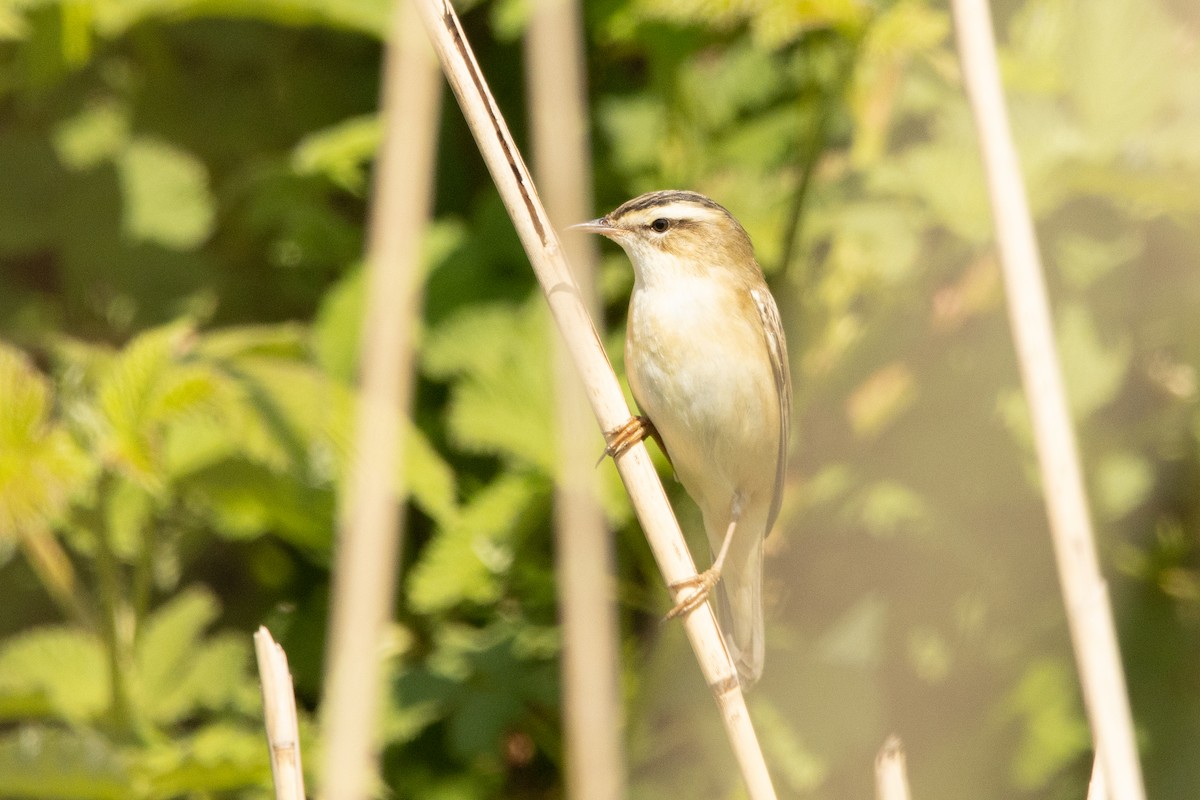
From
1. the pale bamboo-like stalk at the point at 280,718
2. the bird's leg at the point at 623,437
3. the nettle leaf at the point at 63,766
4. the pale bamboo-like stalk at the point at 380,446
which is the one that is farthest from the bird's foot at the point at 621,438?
the nettle leaf at the point at 63,766

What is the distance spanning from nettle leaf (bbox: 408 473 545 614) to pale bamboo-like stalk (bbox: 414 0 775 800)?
3.36ft

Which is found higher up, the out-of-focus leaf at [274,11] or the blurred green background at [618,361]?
the out-of-focus leaf at [274,11]

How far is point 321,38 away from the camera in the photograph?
3.53m

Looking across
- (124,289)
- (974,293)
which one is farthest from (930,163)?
(124,289)

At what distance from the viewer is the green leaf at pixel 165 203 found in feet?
10.6

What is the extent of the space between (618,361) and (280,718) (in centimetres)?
147

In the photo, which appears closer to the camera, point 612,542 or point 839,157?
point 612,542

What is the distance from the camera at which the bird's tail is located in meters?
2.54

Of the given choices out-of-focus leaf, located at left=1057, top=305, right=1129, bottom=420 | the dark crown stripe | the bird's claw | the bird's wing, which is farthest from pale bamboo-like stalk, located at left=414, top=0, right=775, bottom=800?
out-of-focus leaf, located at left=1057, top=305, right=1129, bottom=420

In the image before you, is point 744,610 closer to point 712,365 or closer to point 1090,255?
point 712,365

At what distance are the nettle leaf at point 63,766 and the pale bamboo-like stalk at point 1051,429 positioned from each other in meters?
1.69

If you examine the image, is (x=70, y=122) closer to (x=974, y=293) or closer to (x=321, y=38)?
(x=321, y=38)

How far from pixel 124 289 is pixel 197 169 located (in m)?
0.36

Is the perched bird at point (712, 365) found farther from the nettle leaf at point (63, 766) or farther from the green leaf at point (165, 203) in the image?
the green leaf at point (165, 203)
